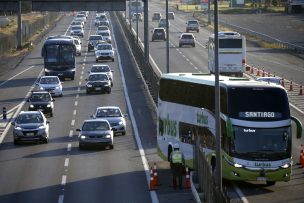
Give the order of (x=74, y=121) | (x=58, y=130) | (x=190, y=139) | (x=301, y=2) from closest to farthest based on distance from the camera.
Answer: (x=190, y=139)
(x=58, y=130)
(x=74, y=121)
(x=301, y=2)

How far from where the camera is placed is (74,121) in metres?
51.7

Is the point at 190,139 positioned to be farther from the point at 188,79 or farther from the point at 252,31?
the point at 252,31

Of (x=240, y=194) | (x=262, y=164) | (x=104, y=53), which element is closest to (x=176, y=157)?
(x=240, y=194)

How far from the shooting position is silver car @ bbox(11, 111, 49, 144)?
4344cm

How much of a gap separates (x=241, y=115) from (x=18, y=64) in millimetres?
62502

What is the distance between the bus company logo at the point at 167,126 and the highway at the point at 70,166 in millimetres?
1600

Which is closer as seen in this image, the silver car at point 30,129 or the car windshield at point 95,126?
the car windshield at point 95,126

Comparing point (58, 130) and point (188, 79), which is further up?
point (188, 79)

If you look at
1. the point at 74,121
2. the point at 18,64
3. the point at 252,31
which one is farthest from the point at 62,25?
the point at 74,121

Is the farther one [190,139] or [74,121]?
[74,121]

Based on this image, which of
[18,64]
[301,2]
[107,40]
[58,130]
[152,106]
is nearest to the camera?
[58,130]

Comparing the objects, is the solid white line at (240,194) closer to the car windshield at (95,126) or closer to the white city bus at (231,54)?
the car windshield at (95,126)

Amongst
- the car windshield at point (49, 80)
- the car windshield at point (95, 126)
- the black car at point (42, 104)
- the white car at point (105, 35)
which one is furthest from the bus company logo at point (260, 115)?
the white car at point (105, 35)

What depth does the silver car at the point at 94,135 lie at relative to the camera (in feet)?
136
